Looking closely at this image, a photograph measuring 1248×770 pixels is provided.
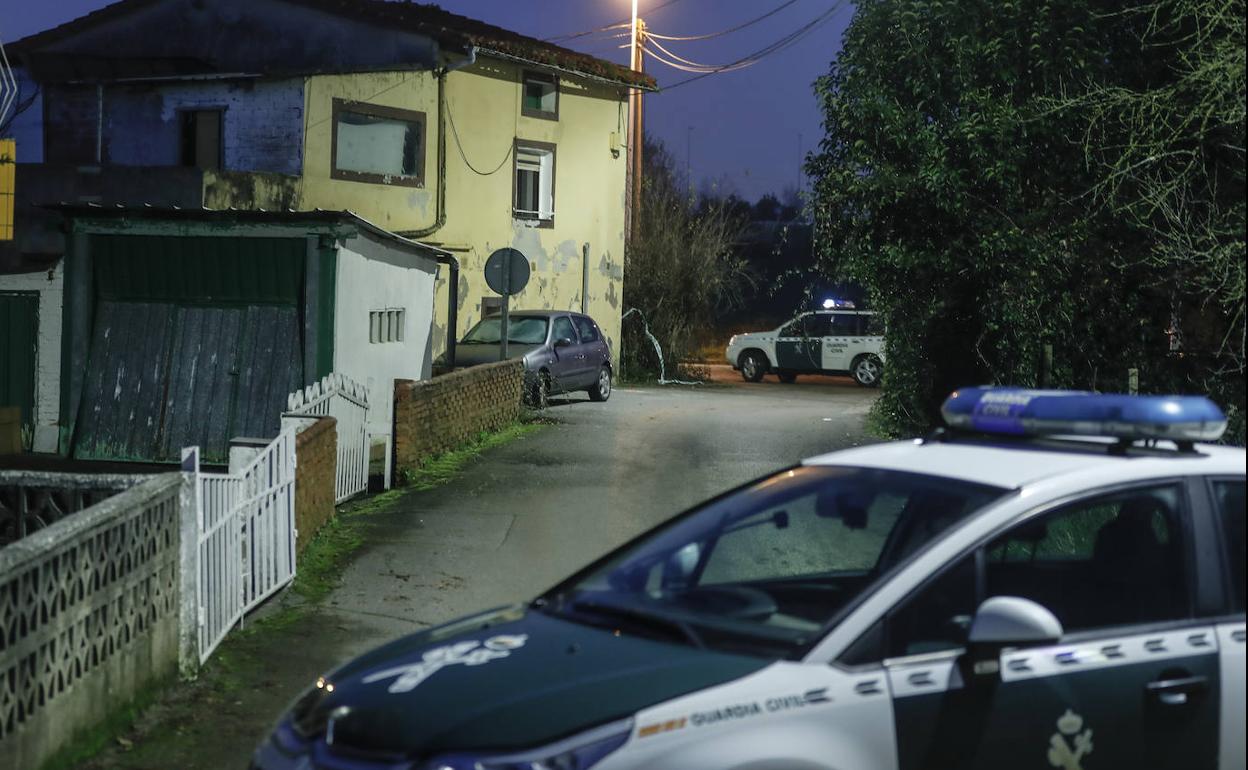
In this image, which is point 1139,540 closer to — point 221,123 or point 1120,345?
point 1120,345

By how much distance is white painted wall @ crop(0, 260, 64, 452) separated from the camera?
17.3m

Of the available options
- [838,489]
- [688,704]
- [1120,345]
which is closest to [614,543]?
[1120,345]

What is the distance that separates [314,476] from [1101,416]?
25.0 ft

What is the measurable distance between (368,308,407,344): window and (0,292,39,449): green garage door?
12.9 feet

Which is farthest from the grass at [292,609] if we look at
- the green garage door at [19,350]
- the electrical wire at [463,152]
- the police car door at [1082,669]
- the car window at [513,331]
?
the electrical wire at [463,152]

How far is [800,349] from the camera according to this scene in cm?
3300

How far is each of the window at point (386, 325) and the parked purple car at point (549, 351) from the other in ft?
15.6

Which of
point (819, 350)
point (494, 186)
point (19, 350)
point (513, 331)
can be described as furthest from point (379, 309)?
point (819, 350)

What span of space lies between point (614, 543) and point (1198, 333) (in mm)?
4754

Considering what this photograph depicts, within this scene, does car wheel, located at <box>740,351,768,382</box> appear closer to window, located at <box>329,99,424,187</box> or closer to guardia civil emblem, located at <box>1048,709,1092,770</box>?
window, located at <box>329,99,424,187</box>

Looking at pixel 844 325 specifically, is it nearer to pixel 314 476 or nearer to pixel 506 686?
pixel 314 476

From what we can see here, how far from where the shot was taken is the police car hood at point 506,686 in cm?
385

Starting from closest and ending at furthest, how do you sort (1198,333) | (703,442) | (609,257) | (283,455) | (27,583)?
(27,583)
(283,455)
(1198,333)
(703,442)
(609,257)

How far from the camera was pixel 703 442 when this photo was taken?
61.8 ft
